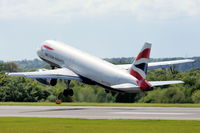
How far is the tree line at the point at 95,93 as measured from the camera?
3706 inches

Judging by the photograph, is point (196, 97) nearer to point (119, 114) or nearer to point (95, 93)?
point (95, 93)

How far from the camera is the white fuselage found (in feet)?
280

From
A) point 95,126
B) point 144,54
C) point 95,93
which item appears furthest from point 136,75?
point 95,126

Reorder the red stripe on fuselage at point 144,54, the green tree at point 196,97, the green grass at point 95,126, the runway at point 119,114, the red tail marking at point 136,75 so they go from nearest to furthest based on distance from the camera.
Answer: the green grass at point 95,126 < the runway at point 119,114 < the red stripe on fuselage at point 144,54 < the red tail marking at point 136,75 < the green tree at point 196,97

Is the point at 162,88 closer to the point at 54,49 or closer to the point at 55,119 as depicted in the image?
the point at 54,49

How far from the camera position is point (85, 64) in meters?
93.9

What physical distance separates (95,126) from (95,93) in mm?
41389

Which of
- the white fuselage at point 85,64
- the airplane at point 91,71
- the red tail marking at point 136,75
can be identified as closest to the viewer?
the airplane at point 91,71

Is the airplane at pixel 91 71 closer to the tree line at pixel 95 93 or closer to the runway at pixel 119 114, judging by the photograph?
the tree line at pixel 95 93

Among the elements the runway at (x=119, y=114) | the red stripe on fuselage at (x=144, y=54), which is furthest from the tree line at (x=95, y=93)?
the runway at (x=119, y=114)

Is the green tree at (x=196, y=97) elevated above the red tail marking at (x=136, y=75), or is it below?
below

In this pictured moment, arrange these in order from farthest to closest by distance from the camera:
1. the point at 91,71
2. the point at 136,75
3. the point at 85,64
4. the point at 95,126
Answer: the point at 85,64, the point at 91,71, the point at 136,75, the point at 95,126

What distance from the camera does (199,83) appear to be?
98.1m

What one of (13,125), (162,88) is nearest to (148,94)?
(162,88)
